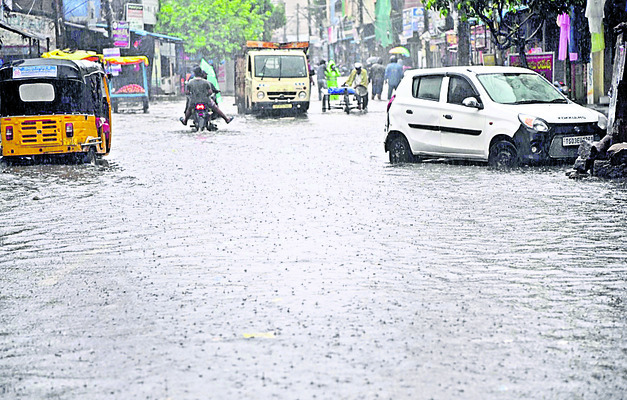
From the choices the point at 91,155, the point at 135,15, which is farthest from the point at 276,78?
the point at 135,15

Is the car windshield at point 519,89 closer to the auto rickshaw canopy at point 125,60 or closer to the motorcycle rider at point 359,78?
the motorcycle rider at point 359,78

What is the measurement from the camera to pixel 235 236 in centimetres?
992

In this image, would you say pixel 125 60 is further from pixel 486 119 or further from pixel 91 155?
pixel 486 119

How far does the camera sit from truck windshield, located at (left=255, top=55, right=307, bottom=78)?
117 ft

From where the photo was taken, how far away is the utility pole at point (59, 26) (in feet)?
142

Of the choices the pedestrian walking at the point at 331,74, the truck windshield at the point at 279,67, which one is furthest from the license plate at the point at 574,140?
the pedestrian walking at the point at 331,74

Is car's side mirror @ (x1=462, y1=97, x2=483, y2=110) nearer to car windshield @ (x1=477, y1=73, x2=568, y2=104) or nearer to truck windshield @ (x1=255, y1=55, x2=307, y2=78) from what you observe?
car windshield @ (x1=477, y1=73, x2=568, y2=104)

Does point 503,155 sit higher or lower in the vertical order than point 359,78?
lower

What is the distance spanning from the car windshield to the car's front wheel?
1.71 metres

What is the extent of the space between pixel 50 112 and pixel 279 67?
16.9 metres

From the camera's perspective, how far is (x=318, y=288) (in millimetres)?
7379

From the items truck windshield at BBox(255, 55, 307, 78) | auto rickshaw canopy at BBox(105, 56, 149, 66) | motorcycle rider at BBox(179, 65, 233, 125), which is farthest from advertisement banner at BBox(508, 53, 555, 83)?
auto rickshaw canopy at BBox(105, 56, 149, 66)

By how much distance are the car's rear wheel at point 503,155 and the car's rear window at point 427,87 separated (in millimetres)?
1399

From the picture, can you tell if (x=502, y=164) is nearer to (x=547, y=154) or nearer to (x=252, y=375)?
(x=547, y=154)
